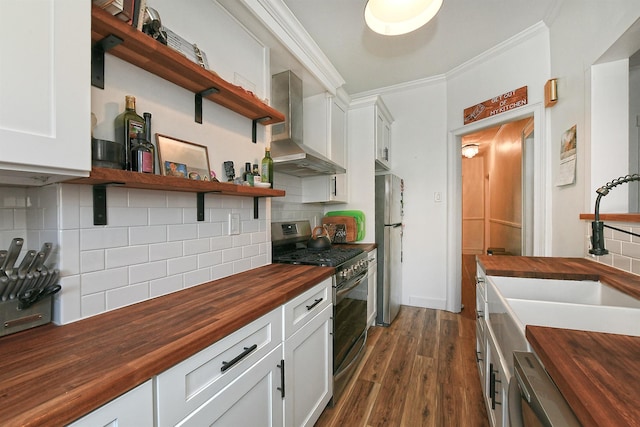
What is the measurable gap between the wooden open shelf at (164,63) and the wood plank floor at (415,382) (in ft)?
6.20

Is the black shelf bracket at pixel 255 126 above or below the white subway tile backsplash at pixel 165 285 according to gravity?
above

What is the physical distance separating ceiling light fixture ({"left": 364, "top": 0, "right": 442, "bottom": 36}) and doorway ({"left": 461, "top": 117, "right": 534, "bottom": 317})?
1655mm

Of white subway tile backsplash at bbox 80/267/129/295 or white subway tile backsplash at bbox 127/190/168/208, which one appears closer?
white subway tile backsplash at bbox 80/267/129/295

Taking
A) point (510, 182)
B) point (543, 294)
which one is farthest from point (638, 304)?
point (510, 182)

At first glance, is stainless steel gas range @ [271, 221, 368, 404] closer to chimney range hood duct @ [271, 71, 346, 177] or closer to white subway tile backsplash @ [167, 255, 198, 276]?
chimney range hood duct @ [271, 71, 346, 177]

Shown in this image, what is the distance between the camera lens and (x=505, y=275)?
1432mm

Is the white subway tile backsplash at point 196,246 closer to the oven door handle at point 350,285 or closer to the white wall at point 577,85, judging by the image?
the oven door handle at point 350,285

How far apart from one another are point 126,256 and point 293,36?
5.83 feet

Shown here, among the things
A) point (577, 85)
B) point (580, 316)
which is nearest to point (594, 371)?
point (580, 316)

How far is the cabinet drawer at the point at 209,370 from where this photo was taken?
679mm

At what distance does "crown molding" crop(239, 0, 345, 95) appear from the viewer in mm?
1577

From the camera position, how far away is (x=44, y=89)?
0.66m

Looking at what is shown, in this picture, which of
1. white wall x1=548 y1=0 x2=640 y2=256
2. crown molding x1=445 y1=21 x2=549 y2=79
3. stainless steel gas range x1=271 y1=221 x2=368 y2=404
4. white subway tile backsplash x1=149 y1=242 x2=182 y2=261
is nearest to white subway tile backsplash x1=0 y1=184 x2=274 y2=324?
white subway tile backsplash x1=149 y1=242 x2=182 y2=261

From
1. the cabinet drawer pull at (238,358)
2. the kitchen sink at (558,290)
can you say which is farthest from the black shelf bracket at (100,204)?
the kitchen sink at (558,290)
